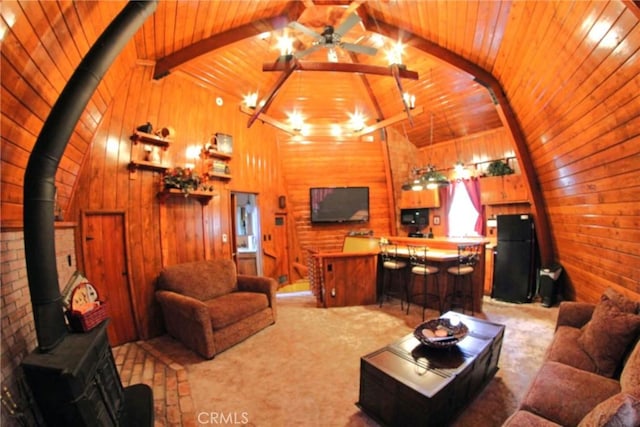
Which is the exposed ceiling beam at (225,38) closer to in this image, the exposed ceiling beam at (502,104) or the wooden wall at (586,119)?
the exposed ceiling beam at (502,104)

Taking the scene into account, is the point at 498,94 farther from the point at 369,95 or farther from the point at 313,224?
the point at 313,224

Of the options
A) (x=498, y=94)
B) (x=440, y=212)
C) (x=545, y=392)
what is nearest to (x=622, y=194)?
(x=498, y=94)

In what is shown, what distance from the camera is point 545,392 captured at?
5.51 feet

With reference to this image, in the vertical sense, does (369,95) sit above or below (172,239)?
above

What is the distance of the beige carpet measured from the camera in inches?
85.7

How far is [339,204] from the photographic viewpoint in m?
6.82

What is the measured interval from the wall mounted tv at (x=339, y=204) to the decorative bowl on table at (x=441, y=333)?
438 centimetres

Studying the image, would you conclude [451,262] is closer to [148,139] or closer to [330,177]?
[330,177]

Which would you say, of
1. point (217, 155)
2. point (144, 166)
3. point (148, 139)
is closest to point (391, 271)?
point (217, 155)

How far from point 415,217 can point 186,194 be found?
17.1 feet

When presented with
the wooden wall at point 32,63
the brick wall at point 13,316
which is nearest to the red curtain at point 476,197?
the wooden wall at point 32,63

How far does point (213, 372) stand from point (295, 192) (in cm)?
456

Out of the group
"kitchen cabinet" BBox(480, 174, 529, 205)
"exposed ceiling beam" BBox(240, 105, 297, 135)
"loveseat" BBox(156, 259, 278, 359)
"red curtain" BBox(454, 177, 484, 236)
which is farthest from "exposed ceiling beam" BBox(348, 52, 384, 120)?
"loveseat" BBox(156, 259, 278, 359)

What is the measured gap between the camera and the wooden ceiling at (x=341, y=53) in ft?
10.1
